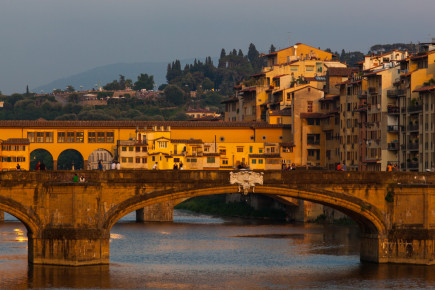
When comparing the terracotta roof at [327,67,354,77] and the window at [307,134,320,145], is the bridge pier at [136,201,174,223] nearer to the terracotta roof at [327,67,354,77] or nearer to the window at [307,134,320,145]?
the window at [307,134,320,145]

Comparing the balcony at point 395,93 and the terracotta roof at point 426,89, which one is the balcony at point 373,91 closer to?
the balcony at point 395,93

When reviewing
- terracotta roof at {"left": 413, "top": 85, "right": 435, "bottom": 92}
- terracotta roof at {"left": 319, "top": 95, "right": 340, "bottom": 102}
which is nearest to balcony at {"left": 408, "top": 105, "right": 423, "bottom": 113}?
terracotta roof at {"left": 413, "top": 85, "right": 435, "bottom": 92}

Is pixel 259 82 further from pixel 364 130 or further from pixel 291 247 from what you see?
pixel 291 247

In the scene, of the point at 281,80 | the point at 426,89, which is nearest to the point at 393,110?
A: the point at 426,89

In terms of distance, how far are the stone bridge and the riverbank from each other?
54521 millimetres

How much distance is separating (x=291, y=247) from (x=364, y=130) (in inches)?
1584

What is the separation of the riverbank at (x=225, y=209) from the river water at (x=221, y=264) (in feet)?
68.1

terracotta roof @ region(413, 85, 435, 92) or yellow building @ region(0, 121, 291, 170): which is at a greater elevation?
terracotta roof @ region(413, 85, 435, 92)

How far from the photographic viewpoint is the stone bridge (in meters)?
64.1

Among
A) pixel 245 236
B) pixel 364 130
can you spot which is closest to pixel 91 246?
pixel 245 236

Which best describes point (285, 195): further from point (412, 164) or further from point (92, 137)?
point (92, 137)

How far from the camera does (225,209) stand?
5404 inches

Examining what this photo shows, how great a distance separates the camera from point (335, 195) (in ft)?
219

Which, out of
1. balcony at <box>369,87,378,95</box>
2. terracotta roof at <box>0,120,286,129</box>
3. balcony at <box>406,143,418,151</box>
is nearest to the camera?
balcony at <box>406,143,418,151</box>
